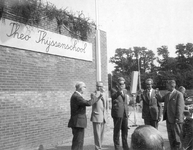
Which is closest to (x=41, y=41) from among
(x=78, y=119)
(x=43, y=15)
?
(x=43, y=15)

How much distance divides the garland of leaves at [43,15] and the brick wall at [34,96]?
41 cm

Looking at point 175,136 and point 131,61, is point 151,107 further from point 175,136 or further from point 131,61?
point 131,61

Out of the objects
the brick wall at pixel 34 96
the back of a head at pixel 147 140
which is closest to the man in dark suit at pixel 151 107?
the brick wall at pixel 34 96

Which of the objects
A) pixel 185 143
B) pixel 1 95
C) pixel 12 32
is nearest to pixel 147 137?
pixel 185 143

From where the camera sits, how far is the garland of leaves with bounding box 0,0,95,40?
6418mm

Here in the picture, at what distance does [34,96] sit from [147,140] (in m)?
5.42

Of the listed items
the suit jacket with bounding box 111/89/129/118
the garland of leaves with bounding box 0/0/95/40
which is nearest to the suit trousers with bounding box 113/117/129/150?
the suit jacket with bounding box 111/89/129/118

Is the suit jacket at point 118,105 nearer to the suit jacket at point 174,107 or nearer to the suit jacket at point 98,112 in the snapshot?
the suit jacket at point 98,112

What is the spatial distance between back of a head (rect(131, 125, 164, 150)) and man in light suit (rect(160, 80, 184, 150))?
160 inches

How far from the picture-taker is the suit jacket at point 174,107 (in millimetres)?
5699

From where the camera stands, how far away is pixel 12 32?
20.8 feet

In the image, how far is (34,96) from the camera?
681 cm

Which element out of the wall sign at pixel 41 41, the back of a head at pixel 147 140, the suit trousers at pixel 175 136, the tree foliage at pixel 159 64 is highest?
the tree foliage at pixel 159 64

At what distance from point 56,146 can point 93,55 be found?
380 centimetres
